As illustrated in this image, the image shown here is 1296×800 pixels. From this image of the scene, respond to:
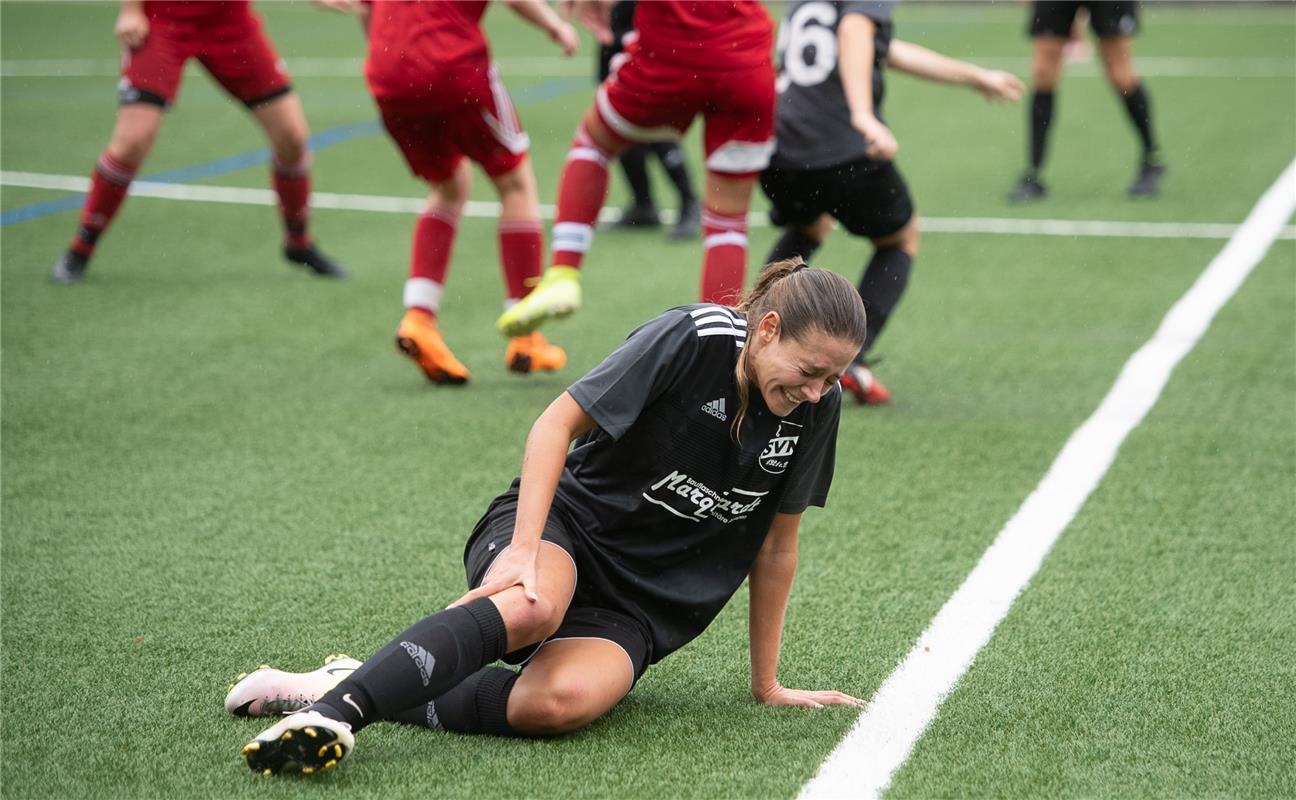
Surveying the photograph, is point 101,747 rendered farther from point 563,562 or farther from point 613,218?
point 613,218

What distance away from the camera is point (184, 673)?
318 centimetres

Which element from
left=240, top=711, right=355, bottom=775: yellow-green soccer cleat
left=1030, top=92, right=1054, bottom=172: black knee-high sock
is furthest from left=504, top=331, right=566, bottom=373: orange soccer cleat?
left=1030, top=92, right=1054, bottom=172: black knee-high sock

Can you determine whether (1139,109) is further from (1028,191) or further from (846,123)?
(846,123)

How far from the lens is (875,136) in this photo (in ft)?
15.1

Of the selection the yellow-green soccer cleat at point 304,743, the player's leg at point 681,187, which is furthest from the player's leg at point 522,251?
the yellow-green soccer cleat at point 304,743

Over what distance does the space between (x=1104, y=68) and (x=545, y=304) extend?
520cm

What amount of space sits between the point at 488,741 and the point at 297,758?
423mm

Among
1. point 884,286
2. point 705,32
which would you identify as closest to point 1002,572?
point 884,286

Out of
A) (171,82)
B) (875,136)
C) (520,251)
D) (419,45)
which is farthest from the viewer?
(171,82)

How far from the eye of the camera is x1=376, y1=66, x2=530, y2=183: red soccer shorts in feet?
17.1

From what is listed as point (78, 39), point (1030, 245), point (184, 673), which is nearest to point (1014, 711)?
point (184, 673)

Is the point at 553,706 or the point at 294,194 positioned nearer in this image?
the point at 553,706

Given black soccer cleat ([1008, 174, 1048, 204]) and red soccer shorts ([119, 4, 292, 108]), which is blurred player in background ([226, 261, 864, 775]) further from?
black soccer cleat ([1008, 174, 1048, 204])

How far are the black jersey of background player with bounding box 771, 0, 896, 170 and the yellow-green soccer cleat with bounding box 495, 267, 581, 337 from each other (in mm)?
800
